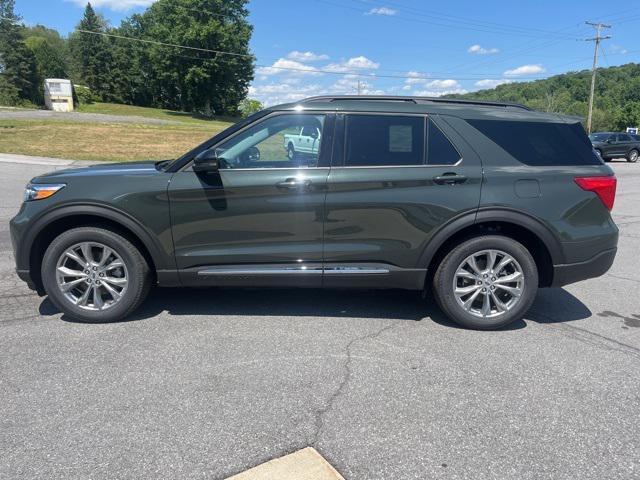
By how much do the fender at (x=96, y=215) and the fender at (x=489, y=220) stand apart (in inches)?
83.0

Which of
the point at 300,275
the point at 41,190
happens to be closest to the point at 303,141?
the point at 300,275

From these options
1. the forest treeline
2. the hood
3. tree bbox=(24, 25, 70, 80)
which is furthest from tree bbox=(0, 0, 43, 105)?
the hood

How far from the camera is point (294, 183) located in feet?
12.8

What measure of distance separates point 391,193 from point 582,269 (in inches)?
68.0

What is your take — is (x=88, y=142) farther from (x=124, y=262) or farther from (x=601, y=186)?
(x=601, y=186)

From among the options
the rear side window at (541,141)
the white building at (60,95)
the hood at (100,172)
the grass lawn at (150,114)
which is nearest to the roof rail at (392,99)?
the rear side window at (541,141)

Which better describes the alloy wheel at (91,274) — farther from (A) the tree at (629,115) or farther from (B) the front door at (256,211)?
(A) the tree at (629,115)

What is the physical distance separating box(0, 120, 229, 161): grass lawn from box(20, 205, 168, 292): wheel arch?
13.8 m

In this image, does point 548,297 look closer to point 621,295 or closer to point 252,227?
point 621,295

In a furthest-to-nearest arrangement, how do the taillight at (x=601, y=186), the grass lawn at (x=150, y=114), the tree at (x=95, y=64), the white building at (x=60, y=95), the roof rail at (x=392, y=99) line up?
the tree at (x=95, y=64) → the white building at (x=60, y=95) → the grass lawn at (x=150, y=114) → the roof rail at (x=392, y=99) → the taillight at (x=601, y=186)

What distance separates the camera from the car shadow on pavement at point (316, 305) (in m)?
4.43

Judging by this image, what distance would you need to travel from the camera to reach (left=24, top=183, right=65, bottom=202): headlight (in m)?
3.99

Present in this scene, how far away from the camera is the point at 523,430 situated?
2.77 metres

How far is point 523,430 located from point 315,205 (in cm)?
212
